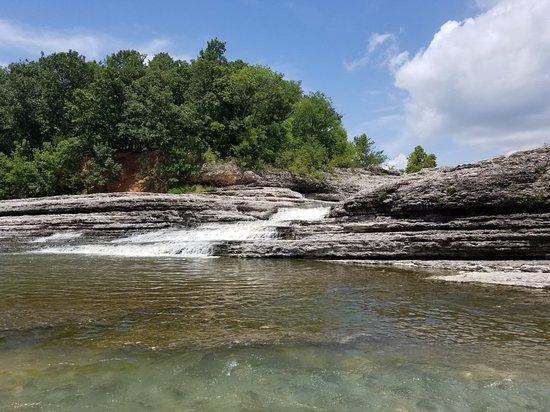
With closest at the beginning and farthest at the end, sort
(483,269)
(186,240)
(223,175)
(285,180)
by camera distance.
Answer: (483,269) → (186,240) → (223,175) → (285,180)

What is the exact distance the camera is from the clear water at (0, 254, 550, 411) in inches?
193

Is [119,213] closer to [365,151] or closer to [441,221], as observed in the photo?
[441,221]

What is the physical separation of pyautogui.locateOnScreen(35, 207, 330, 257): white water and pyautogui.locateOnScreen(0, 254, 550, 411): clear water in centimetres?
799

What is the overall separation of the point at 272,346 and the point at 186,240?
15.9 m

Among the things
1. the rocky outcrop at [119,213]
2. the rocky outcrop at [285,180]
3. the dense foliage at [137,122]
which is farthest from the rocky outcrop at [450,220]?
the dense foliage at [137,122]

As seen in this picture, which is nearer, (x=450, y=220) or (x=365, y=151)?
(x=450, y=220)

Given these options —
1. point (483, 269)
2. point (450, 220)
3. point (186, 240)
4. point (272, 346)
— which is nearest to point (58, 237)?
point (186, 240)

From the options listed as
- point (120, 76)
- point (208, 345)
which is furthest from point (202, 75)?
point (208, 345)

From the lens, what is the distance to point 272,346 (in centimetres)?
664

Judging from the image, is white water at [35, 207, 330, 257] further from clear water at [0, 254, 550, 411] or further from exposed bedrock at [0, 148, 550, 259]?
clear water at [0, 254, 550, 411]

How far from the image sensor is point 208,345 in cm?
665

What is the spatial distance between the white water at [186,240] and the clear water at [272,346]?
26.2 feet

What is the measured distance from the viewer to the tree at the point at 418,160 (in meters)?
57.2

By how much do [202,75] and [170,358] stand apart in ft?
143
